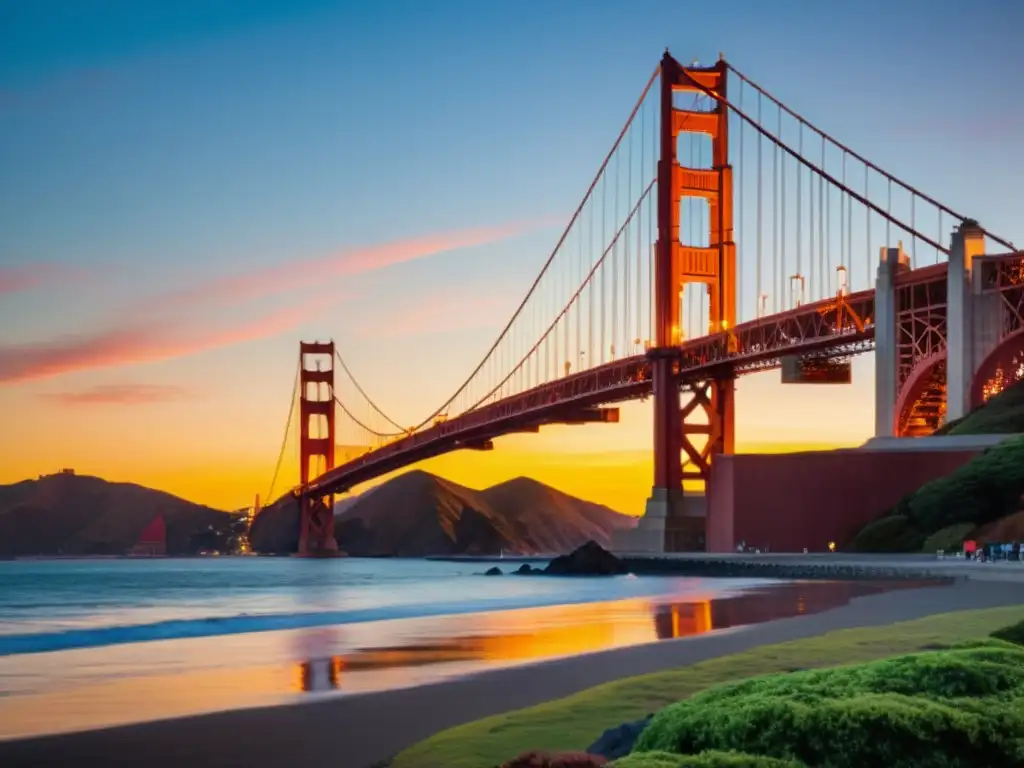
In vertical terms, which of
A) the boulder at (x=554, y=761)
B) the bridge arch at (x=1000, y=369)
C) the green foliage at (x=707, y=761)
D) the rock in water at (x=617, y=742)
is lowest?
the rock in water at (x=617, y=742)

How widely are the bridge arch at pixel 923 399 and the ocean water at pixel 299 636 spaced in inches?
482

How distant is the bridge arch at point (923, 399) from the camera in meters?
46.3

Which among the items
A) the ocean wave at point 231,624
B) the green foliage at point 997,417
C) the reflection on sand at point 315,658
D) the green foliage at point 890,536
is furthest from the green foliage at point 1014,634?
the green foliage at point 997,417

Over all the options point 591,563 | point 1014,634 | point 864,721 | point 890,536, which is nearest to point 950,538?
point 890,536

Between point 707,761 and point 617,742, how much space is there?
129cm

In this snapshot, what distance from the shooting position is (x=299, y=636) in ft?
62.9

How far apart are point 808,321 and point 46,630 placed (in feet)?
93.7

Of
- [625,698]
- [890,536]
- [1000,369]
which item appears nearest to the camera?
[625,698]

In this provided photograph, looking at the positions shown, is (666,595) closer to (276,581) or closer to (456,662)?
(456,662)

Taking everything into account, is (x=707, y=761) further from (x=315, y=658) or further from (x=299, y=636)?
(x=299, y=636)

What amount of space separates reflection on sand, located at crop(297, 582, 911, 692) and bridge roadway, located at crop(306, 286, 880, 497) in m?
18.8

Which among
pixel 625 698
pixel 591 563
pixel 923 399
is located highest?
pixel 923 399

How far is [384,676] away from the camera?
469 inches

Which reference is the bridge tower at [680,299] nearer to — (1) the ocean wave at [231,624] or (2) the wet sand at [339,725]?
(1) the ocean wave at [231,624]
